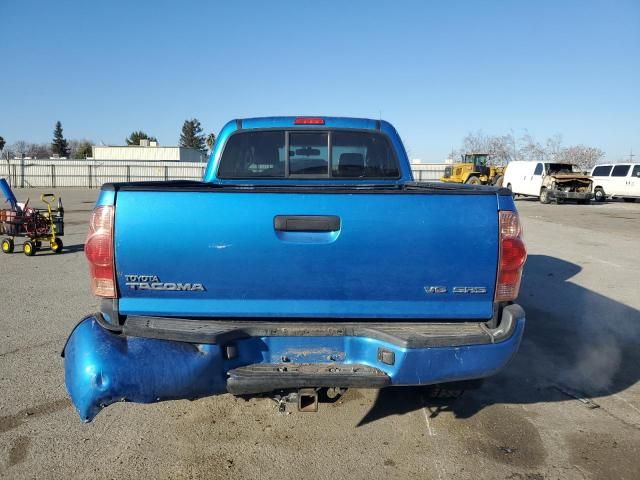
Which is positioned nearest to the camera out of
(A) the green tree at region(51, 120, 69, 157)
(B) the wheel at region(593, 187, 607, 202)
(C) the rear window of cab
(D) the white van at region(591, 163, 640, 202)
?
(C) the rear window of cab

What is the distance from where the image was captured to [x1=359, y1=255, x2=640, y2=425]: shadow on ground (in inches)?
145

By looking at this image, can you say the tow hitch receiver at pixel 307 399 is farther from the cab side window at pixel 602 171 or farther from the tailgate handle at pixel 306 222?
the cab side window at pixel 602 171

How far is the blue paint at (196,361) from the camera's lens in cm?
234

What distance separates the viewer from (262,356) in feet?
8.43

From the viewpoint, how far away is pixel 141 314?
2.58 meters

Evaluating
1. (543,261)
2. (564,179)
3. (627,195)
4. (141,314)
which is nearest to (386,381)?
(141,314)

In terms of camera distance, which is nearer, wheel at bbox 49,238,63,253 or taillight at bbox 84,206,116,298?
taillight at bbox 84,206,116,298

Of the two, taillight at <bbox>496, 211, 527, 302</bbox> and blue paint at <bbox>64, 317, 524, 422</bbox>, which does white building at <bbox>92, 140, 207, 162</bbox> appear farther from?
taillight at <bbox>496, 211, 527, 302</bbox>

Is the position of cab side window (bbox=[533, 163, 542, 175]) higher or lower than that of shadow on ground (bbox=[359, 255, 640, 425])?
higher

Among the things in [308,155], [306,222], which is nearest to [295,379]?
[306,222]

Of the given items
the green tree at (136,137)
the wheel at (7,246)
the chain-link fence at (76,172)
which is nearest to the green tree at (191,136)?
the green tree at (136,137)

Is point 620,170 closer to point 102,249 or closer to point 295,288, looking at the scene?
point 295,288

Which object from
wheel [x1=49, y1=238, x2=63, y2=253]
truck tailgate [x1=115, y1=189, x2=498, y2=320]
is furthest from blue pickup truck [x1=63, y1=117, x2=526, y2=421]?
wheel [x1=49, y1=238, x2=63, y2=253]

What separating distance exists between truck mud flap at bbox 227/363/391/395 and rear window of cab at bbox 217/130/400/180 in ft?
7.25
